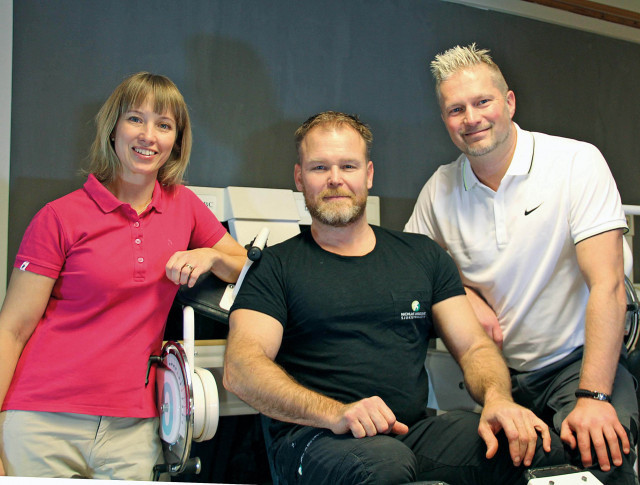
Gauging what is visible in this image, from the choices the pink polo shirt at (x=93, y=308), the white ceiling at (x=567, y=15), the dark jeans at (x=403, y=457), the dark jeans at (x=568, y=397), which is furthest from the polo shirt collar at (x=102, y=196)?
the white ceiling at (x=567, y=15)

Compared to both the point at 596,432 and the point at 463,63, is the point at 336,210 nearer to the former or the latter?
the point at 463,63

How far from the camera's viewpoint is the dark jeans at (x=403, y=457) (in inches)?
46.3

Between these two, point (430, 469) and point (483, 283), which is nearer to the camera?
point (430, 469)

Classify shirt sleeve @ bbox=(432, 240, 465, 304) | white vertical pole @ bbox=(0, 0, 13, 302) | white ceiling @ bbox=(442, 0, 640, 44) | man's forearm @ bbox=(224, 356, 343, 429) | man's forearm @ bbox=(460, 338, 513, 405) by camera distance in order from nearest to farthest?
1. man's forearm @ bbox=(224, 356, 343, 429)
2. man's forearm @ bbox=(460, 338, 513, 405)
3. shirt sleeve @ bbox=(432, 240, 465, 304)
4. white vertical pole @ bbox=(0, 0, 13, 302)
5. white ceiling @ bbox=(442, 0, 640, 44)

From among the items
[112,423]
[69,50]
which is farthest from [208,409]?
[69,50]

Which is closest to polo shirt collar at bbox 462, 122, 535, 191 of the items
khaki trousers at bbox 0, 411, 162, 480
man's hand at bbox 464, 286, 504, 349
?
man's hand at bbox 464, 286, 504, 349

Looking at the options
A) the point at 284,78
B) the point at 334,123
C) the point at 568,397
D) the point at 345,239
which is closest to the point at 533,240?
the point at 568,397

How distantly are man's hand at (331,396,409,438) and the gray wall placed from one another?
4.15 feet

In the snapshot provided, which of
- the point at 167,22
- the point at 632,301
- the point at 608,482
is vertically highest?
the point at 167,22

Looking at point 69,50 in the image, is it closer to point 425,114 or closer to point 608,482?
point 425,114

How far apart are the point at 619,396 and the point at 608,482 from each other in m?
0.25

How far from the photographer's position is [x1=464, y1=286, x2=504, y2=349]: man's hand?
174 cm

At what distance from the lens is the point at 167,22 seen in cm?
220

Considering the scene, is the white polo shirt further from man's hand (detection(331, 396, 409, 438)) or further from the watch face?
the watch face
